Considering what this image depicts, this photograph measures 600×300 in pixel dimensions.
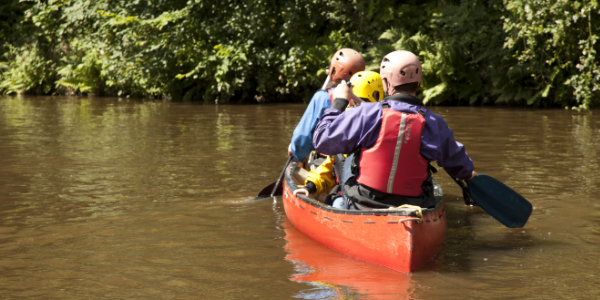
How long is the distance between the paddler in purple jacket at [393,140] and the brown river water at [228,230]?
53cm

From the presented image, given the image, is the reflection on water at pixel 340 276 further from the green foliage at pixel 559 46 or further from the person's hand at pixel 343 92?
the green foliage at pixel 559 46

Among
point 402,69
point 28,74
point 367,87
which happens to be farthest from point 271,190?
point 28,74

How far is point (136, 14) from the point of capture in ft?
63.0

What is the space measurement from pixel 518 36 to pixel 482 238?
34.1ft

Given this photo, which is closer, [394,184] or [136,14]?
[394,184]

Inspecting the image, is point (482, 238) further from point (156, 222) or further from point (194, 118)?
point (194, 118)

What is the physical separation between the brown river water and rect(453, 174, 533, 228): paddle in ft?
0.45

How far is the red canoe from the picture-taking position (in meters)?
3.90

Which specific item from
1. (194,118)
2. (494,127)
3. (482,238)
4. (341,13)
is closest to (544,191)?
(482,238)

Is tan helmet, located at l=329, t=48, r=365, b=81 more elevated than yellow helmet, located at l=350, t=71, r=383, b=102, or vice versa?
tan helmet, located at l=329, t=48, r=365, b=81

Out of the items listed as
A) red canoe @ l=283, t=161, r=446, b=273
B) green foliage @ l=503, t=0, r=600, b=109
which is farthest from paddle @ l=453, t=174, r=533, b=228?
green foliage @ l=503, t=0, r=600, b=109

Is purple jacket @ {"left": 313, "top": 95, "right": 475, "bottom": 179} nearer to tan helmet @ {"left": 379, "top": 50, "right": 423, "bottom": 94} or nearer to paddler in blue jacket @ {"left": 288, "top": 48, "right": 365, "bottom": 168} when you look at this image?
tan helmet @ {"left": 379, "top": 50, "right": 423, "bottom": 94}

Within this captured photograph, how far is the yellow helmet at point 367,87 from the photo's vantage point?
4836 millimetres

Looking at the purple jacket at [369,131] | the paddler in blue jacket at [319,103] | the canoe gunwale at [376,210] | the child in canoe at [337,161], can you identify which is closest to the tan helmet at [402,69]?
the purple jacket at [369,131]
